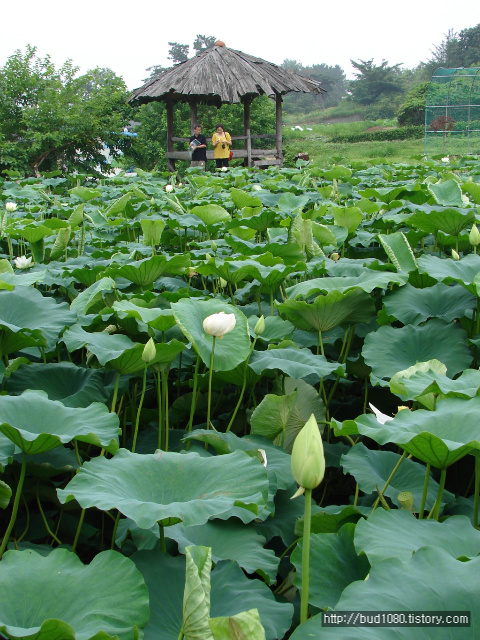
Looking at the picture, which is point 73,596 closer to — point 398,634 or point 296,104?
point 398,634

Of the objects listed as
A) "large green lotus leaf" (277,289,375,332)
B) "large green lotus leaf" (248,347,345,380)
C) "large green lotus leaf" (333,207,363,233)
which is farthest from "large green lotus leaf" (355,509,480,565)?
"large green lotus leaf" (333,207,363,233)

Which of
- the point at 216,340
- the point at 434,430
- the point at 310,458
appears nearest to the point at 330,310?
the point at 216,340

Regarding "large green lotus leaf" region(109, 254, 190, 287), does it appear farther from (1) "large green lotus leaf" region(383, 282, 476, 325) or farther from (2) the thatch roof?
(2) the thatch roof

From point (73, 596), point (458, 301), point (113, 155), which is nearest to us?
point (73, 596)

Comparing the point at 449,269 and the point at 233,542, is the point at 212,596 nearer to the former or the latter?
the point at 233,542

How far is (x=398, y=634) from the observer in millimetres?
556

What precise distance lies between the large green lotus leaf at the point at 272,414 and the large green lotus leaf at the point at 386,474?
155 mm

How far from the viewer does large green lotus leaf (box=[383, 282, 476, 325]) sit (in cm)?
143

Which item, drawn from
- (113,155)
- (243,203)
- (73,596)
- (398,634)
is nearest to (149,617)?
(73,596)

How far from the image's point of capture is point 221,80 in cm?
1097

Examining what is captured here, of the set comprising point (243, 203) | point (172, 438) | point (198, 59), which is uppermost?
point (198, 59)

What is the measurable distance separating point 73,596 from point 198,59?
12.4 m

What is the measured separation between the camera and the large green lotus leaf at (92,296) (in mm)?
1495

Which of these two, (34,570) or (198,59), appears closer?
(34,570)
